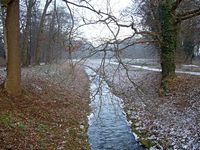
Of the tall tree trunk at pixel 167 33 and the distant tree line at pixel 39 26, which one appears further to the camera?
the distant tree line at pixel 39 26

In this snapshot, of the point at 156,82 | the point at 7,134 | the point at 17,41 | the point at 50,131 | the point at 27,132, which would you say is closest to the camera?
the point at 7,134

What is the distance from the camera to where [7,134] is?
39.3 feet

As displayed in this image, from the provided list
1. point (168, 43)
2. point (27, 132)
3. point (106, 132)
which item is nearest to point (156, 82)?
point (168, 43)

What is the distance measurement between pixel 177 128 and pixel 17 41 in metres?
8.35

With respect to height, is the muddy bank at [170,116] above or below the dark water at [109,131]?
above

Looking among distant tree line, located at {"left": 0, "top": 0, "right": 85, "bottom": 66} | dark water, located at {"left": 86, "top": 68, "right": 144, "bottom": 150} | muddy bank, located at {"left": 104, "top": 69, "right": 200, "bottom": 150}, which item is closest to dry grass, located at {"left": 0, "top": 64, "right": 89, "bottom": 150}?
dark water, located at {"left": 86, "top": 68, "right": 144, "bottom": 150}

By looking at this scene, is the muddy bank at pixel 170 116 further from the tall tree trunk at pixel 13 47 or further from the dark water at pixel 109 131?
the tall tree trunk at pixel 13 47

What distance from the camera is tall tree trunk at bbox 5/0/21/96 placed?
672 inches

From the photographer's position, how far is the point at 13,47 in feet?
56.6

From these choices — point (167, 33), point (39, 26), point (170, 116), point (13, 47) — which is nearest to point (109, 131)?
point (170, 116)

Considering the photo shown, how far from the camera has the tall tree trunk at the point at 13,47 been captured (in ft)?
56.0

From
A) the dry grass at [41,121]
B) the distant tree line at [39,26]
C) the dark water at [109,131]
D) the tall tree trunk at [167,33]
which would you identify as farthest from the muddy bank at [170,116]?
the distant tree line at [39,26]

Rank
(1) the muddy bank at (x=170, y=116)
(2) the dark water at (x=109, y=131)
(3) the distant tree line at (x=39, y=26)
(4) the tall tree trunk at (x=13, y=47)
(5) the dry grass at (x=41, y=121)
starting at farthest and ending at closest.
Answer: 1. (3) the distant tree line at (x=39, y=26)
2. (4) the tall tree trunk at (x=13, y=47)
3. (2) the dark water at (x=109, y=131)
4. (1) the muddy bank at (x=170, y=116)
5. (5) the dry grass at (x=41, y=121)

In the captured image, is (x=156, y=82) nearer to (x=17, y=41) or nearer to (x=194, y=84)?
(x=194, y=84)
